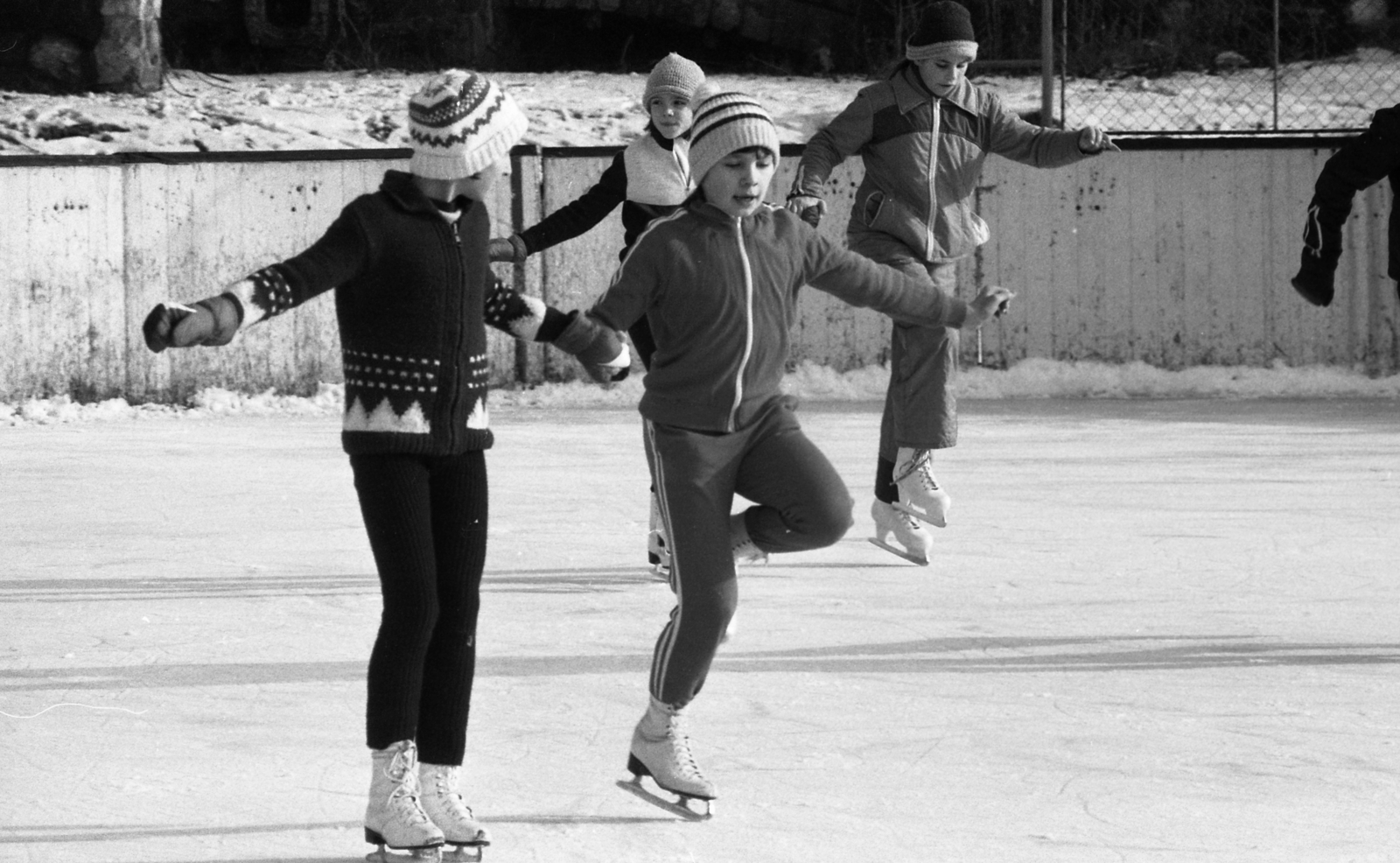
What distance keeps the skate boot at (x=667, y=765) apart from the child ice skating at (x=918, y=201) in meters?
2.89

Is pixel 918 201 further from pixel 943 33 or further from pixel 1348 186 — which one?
pixel 1348 186

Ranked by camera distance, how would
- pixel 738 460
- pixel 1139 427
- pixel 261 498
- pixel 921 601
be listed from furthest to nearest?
pixel 1139 427, pixel 261 498, pixel 921 601, pixel 738 460

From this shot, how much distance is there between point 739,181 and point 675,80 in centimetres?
221

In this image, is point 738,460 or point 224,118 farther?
point 224,118

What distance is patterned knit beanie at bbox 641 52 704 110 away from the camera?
19.9ft

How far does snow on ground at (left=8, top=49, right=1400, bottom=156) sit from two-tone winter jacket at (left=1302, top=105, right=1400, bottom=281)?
30.8ft

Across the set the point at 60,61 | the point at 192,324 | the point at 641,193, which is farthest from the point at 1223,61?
the point at 192,324

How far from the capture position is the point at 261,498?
327 inches

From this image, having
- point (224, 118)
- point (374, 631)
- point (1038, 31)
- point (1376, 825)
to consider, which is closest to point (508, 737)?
point (374, 631)

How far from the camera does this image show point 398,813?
3482 millimetres

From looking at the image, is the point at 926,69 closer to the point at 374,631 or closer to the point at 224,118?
the point at 374,631

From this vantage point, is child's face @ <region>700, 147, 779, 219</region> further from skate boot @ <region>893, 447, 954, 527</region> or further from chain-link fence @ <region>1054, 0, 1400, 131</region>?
chain-link fence @ <region>1054, 0, 1400, 131</region>

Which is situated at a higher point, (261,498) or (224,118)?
(224,118)

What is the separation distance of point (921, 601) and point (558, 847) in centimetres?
255
